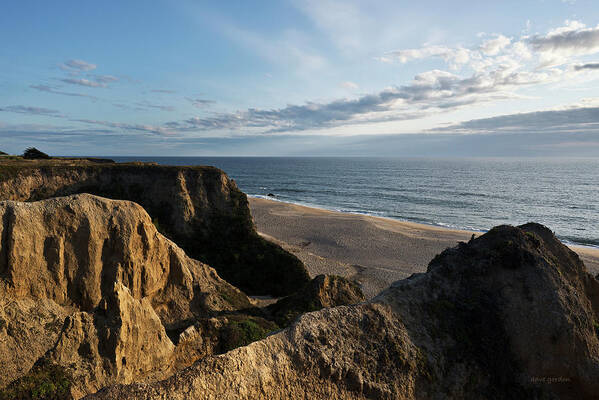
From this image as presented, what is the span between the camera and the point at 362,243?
54469mm

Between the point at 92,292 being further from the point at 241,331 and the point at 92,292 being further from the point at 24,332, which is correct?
→ the point at 241,331

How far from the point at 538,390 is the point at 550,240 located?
898cm

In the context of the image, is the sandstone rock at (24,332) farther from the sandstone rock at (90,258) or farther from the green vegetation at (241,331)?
the green vegetation at (241,331)

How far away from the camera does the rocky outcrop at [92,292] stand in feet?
35.9

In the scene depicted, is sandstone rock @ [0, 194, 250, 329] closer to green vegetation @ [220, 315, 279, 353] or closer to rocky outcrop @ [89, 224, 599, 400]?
green vegetation @ [220, 315, 279, 353]

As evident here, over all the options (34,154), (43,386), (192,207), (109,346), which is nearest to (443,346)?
(109,346)

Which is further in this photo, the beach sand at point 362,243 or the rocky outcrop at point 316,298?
the beach sand at point 362,243

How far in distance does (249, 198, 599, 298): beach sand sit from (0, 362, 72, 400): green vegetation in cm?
2793

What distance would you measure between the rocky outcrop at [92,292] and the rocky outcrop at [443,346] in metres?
3.78

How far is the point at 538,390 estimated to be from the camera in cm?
1239

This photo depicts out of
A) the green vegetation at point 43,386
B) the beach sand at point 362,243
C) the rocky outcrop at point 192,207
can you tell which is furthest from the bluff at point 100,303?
the beach sand at point 362,243

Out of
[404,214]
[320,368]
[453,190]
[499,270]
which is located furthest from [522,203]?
[320,368]

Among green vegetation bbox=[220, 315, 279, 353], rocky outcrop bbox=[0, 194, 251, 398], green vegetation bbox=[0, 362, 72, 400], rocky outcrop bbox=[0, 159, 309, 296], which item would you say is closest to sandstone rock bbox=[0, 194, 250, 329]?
rocky outcrop bbox=[0, 194, 251, 398]

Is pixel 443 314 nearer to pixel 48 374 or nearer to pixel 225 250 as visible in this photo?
pixel 48 374
